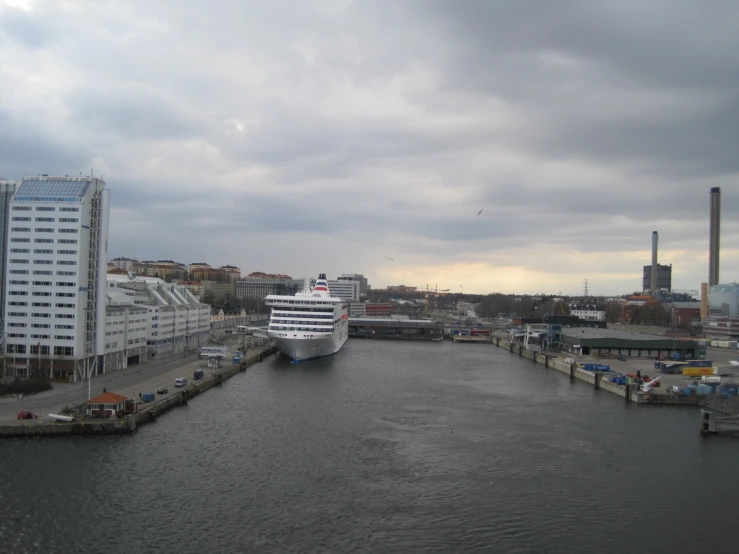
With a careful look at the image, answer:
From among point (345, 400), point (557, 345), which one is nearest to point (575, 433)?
point (345, 400)

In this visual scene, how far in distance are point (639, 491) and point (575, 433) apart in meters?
6.02

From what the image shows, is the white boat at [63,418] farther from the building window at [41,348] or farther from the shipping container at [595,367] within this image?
the shipping container at [595,367]

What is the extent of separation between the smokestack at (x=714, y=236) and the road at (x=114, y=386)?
8094 centimetres

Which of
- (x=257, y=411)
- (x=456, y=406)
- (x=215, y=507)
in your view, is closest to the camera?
(x=215, y=507)

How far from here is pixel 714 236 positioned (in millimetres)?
89750

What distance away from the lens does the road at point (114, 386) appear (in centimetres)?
2119

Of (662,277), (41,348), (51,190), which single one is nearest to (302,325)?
(41,348)

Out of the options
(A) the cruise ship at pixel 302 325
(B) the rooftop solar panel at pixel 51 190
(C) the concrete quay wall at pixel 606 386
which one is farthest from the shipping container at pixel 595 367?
(B) the rooftop solar panel at pixel 51 190

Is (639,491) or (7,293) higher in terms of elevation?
(7,293)

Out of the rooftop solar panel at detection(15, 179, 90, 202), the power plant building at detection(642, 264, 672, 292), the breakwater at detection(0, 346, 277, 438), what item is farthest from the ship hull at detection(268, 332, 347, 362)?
the power plant building at detection(642, 264, 672, 292)

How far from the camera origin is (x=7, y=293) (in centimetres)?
2766

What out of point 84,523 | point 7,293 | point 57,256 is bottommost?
point 84,523

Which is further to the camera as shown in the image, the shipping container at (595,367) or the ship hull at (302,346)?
the ship hull at (302,346)

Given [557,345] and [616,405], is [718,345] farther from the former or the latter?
[616,405]
